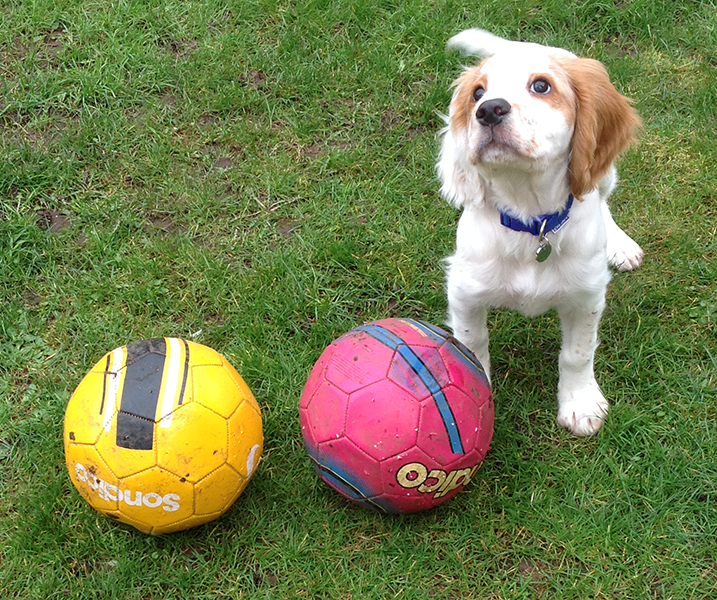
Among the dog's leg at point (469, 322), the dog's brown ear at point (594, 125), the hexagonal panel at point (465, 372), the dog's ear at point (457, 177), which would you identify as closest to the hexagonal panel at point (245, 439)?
the hexagonal panel at point (465, 372)

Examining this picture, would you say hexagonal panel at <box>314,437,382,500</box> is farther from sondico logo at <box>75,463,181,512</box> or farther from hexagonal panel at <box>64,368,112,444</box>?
hexagonal panel at <box>64,368,112,444</box>

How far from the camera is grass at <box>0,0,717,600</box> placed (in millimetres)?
2885

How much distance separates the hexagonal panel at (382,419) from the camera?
8.41ft

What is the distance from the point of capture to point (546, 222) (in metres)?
2.71

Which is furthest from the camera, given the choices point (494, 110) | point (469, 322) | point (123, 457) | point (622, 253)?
point (622, 253)

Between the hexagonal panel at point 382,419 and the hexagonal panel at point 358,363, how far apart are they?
1.4 inches

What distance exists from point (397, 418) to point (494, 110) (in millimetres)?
1058

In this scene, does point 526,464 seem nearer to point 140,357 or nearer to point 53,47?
point 140,357

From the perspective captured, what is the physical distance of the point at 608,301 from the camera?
3684 mm

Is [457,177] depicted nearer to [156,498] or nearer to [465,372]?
[465,372]

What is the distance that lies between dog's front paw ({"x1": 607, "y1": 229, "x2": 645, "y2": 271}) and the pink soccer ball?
1.34 meters

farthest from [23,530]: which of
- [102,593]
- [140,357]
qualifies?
[140,357]

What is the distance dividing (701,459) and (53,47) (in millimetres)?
4480

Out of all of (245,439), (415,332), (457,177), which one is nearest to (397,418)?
(415,332)
